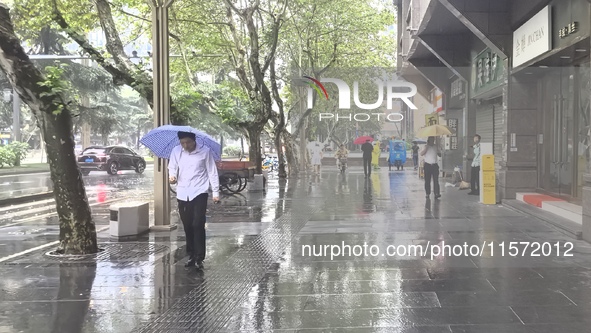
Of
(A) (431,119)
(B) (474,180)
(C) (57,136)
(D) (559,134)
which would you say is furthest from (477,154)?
(C) (57,136)

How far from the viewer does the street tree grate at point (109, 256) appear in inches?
294

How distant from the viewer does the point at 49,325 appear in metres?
4.79

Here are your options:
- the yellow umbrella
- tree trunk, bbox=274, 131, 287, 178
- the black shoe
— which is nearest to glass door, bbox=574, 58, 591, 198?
the yellow umbrella

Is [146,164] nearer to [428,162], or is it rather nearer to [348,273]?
[428,162]

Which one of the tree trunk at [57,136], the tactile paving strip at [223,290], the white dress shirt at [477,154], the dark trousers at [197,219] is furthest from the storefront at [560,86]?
the tree trunk at [57,136]

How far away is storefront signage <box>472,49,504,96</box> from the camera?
14633mm

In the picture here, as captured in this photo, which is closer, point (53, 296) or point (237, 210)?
point (53, 296)

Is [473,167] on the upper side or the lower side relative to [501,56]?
lower

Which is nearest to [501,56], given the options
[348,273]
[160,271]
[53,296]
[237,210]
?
[237,210]

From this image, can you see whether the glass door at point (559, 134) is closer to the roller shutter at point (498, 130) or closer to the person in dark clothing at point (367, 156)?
the roller shutter at point (498, 130)

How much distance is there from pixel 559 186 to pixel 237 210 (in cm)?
729

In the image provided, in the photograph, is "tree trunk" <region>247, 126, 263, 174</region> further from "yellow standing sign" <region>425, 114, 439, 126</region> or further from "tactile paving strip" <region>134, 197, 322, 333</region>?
"tactile paving strip" <region>134, 197, 322, 333</region>

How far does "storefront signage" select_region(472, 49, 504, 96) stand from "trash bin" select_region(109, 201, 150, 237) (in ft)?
32.0

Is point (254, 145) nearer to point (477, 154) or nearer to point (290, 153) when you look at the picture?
point (290, 153)
